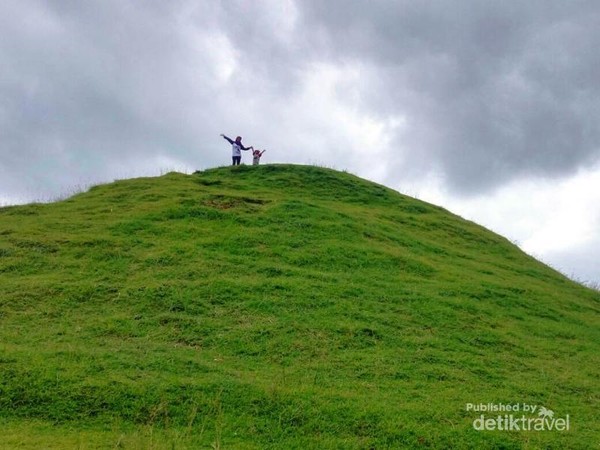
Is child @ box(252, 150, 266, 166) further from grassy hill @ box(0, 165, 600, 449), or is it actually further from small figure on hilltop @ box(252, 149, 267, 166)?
grassy hill @ box(0, 165, 600, 449)

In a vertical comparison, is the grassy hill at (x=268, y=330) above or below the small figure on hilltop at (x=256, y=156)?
below

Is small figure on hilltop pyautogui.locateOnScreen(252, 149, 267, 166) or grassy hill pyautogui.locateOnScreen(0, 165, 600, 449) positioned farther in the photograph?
small figure on hilltop pyautogui.locateOnScreen(252, 149, 267, 166)

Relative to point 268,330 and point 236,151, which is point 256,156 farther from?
point 268,330

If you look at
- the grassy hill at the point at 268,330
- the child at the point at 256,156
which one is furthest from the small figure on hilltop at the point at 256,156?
the grassy hill at the point at 268,330

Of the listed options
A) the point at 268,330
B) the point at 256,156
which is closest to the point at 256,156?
the point at 256,156

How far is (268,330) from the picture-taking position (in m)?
9.45

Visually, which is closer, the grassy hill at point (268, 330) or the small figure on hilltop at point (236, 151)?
Answer: the grassy hill at point (268, 330)

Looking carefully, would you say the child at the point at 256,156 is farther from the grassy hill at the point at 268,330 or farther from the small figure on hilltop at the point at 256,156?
the grassy hill at the point at 268,330

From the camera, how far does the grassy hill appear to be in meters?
6.79

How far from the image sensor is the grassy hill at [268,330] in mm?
6793

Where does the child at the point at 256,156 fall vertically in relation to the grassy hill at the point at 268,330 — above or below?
above

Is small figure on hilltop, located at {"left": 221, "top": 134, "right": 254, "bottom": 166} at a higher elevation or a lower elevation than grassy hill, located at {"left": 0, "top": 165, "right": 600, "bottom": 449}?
higher

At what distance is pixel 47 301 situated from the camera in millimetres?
10289

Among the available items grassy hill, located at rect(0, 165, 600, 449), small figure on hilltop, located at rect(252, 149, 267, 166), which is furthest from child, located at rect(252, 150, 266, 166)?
grassy hill, located at rect(0, 165, 600, 449)
